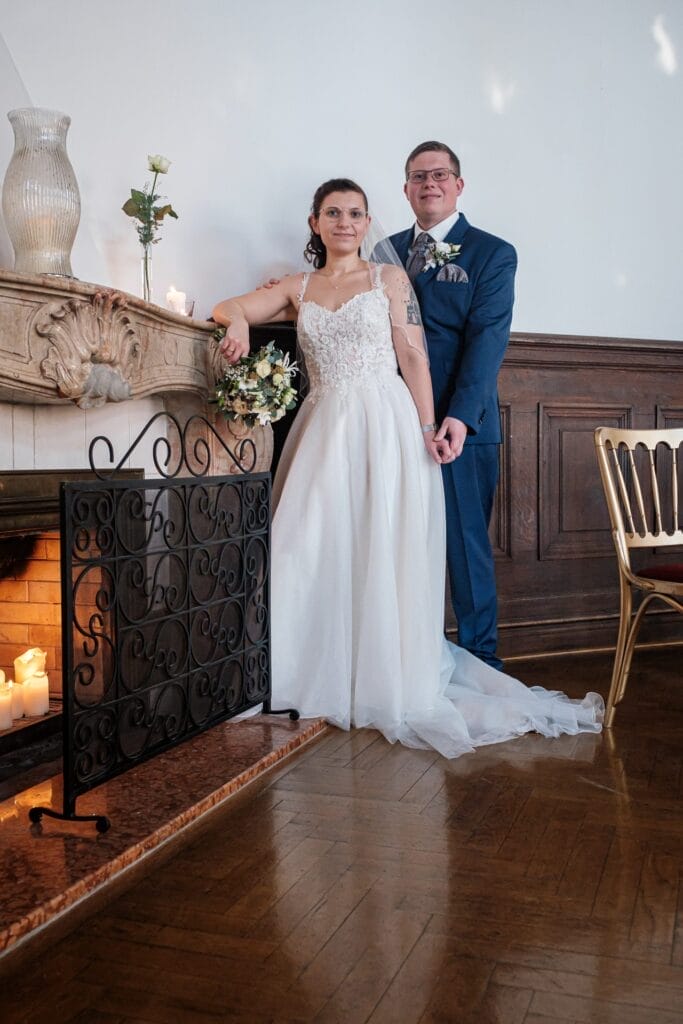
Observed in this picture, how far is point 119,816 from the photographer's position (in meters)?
2.29

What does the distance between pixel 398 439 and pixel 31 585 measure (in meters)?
1.22

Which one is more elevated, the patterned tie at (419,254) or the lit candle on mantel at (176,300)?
the patterned tie at (419,254)

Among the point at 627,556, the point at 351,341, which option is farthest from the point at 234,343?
the point at 627,556

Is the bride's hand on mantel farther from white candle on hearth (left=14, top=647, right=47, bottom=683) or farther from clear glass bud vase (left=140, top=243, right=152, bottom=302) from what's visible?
white candle on hearth (left=14, top=647, right=47, bottom=683)

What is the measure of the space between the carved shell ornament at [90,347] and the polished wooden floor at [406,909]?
1.11m

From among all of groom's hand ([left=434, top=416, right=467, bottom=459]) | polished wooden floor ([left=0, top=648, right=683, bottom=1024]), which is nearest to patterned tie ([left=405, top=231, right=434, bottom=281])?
groom's hand ([left=434, top=416, right=467, bottom=459])

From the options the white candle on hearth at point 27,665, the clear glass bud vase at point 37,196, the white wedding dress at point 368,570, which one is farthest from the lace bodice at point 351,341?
the white candle on hearth at point 27,665

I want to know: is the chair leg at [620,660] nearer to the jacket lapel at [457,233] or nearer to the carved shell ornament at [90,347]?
the jacket lapel at [457,233]

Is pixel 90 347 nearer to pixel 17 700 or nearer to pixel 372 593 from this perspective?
pixel 17 700

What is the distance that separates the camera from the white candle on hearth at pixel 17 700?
2.79 m

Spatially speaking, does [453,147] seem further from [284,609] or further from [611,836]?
[611,836]

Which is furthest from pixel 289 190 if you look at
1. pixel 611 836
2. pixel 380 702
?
pixel 611 836

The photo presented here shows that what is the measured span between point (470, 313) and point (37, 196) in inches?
61.7

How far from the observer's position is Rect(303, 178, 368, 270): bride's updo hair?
3398 millimetres
